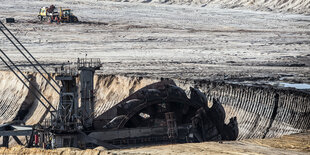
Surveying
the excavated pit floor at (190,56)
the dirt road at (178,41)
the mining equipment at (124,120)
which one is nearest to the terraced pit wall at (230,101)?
the excavated pit floor at (190,56)

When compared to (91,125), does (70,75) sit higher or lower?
higher

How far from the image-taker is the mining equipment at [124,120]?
83.0 feet

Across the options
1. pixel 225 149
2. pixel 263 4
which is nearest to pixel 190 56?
pixel 225 149

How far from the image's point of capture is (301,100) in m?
29.4

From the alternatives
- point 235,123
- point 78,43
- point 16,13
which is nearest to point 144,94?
point 235,123

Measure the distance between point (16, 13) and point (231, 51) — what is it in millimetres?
36805

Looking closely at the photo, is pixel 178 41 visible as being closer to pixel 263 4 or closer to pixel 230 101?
pixel 230 101

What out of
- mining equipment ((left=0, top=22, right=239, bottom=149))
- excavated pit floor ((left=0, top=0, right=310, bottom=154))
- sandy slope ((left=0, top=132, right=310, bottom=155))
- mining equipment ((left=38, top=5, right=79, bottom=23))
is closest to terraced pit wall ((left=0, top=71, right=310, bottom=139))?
excavated pit floor ((left=0, top=0, right=310, bottom=154))

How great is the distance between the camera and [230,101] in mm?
32125

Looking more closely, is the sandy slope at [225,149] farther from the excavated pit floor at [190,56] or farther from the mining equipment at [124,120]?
the mining equipment at [124,120]

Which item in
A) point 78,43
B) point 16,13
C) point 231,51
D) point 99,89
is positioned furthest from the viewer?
point 16,13

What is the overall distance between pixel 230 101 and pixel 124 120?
7.11 meters

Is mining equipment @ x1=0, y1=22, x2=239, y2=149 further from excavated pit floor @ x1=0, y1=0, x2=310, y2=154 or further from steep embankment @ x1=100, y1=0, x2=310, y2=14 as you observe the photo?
steep embankment @ x1=100, y1=0, x2=310, y2=14

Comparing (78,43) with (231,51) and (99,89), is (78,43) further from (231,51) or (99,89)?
(99,89)
